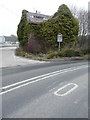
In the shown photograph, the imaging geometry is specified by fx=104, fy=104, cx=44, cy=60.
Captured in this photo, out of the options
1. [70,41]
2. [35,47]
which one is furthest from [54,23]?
[35,47]

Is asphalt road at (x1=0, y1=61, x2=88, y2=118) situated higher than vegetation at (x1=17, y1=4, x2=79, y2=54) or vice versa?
vegetation at (x1=17, y1=4, x2=79, y2=54)

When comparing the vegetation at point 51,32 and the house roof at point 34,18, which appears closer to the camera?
the vegetation at point 51,32

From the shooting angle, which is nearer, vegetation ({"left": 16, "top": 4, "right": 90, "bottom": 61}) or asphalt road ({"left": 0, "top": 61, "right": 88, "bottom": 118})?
asphalt road ({"left": 0, "top": 61, "right": 88, "bottom": 118})

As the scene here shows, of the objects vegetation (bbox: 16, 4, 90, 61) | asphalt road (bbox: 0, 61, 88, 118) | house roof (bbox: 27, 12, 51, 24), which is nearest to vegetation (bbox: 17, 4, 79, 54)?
vegetation (bbox: 16, 4, 90, 61)

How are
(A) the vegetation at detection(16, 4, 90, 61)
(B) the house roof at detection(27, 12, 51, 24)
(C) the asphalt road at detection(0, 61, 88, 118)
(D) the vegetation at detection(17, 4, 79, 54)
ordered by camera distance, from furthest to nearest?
(B) the house roof at detection(27, 12, 51, 24) → (D) the vegetation at detection(17, 4, 79, 54) → (A) the vegetation at detection(16, 4, 90, 61) → (C) the asphalt road at detection(0, 61, 88, 118)

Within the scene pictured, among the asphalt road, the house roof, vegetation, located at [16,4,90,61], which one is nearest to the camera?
the asphalt road

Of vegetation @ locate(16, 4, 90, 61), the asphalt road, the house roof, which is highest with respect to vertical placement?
the house roof

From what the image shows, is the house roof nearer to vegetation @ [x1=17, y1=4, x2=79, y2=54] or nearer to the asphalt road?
vegetation @ [x1=17, y1=4, x2=79, y2=54]

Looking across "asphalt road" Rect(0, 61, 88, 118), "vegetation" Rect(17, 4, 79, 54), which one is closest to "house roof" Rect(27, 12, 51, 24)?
"vegetation" Rect(17, 4, 79, 54)

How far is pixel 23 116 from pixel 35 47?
14.0 metres

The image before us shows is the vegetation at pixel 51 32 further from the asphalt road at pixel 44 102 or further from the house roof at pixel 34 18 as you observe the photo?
the asphalt road at pixel 44 102

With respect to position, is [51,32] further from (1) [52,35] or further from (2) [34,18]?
(2) [34,18]

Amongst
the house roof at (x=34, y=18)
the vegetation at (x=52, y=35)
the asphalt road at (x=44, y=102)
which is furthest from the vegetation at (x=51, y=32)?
the asphalt road at (x=44, y=102)

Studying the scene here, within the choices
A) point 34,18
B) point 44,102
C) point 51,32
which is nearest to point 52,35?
point 51,32
